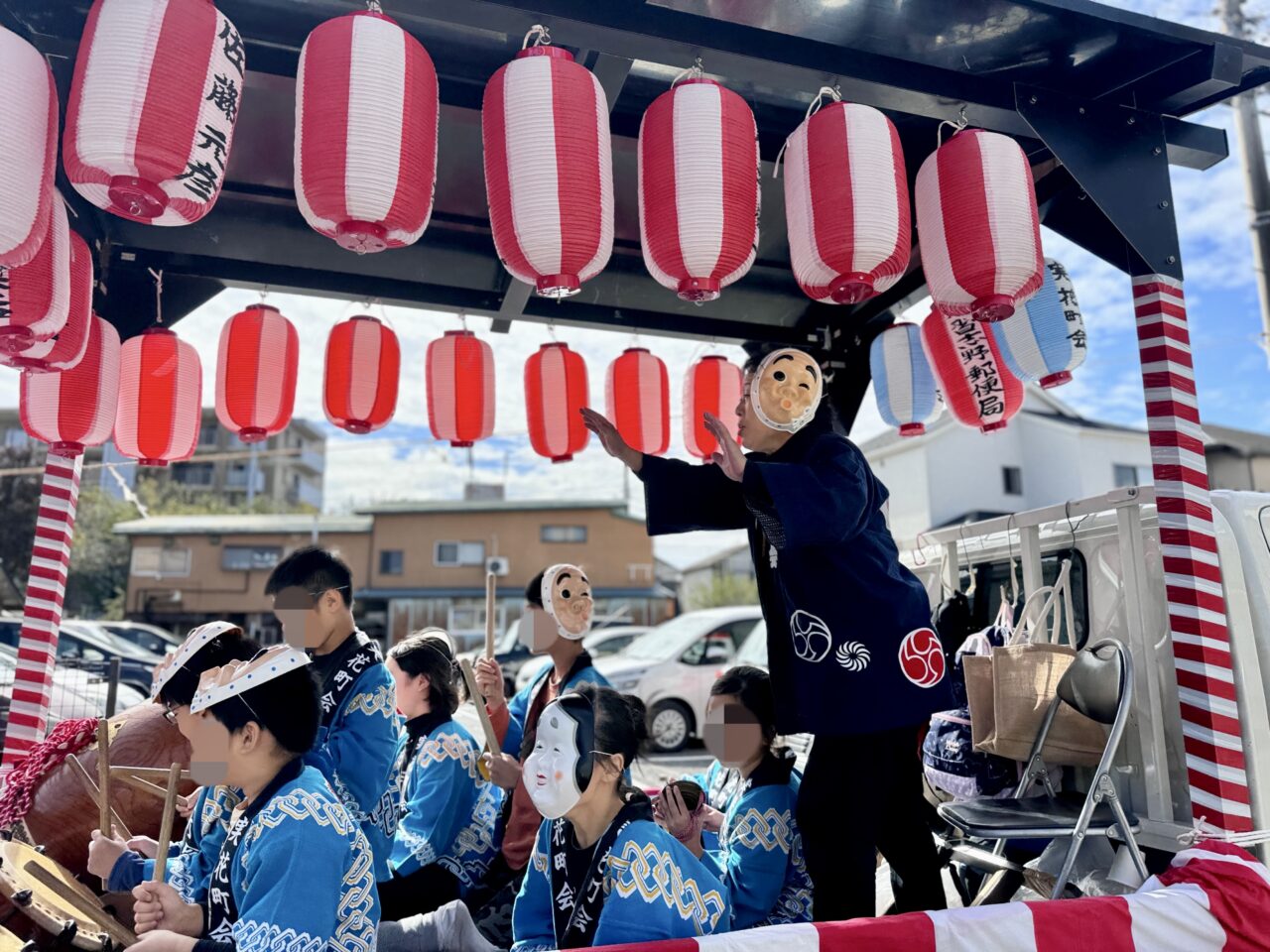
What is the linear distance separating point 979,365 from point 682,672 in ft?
24.0

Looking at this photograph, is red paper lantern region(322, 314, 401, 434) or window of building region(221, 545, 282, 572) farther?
window of building region(221, 545, 282, 572)

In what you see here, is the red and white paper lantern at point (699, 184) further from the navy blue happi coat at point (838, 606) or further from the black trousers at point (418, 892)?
the black trousers at point (418, 892)

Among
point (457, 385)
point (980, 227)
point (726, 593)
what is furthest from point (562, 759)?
point (726, 593)

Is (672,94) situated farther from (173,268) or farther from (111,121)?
(173,268)

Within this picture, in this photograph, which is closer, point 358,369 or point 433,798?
point 433,798

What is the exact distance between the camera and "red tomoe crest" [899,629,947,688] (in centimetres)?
279

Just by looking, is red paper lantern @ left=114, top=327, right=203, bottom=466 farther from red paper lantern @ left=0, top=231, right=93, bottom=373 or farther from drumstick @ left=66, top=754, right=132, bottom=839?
drumstick @ left=66, top=754, right=132, bottom=839

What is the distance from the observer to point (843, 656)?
9.16ft

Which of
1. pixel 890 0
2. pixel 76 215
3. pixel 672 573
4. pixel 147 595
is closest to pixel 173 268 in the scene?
pixel 76 215

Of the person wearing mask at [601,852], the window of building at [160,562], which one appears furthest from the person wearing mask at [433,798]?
the window of building at [160,562]

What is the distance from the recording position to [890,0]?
10.6ft

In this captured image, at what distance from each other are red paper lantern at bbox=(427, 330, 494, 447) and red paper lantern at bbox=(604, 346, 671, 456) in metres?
0.85

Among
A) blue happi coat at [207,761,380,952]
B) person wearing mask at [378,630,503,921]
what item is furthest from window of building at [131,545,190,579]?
blue happi coat at [207,761,380,952]

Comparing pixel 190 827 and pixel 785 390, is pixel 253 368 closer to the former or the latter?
pixel 190 827
